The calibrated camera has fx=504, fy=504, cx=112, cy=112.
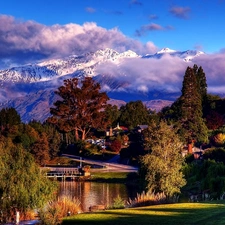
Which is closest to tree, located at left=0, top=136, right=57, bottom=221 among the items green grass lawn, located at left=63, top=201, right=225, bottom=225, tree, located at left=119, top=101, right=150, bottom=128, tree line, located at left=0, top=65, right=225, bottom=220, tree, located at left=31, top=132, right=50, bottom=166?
tree line, located at left=0, top=65, right=225, bottom=220

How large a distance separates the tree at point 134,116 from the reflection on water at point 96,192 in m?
42.7

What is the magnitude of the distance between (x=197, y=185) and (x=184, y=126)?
26342mm

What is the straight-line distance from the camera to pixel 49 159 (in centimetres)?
8388

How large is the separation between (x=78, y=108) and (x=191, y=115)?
29.5m

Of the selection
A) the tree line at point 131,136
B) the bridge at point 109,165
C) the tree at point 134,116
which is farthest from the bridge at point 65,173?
the tree at point 134,116

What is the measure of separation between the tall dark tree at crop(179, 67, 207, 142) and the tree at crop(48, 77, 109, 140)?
78.1 ft

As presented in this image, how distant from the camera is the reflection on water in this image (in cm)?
4788

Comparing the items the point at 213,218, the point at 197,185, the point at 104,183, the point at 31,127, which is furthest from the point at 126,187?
the point at 213,218

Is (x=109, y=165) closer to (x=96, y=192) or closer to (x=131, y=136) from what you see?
(x=131, y=136)

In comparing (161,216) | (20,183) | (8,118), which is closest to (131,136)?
(8,118)

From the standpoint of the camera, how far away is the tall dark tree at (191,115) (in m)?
75.7

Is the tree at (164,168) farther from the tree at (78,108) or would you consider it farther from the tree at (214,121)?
the tree at (78,108)

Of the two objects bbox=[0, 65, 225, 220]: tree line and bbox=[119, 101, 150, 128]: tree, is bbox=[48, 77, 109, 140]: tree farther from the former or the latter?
bbox=[119, 101, 150, 128]: tree

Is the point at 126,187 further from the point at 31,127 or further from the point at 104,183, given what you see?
the point at 31,127
